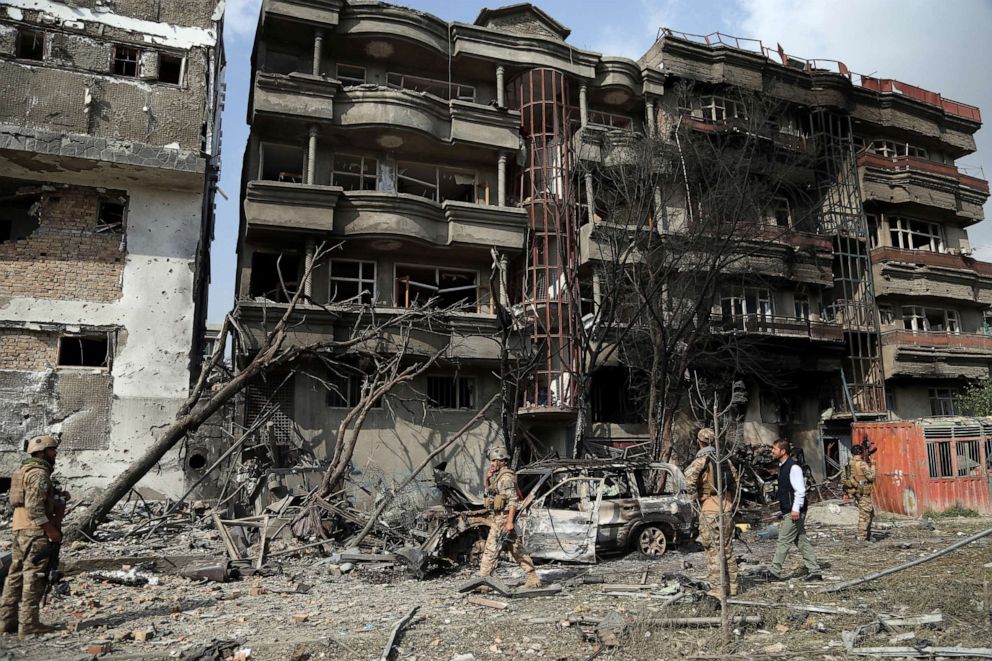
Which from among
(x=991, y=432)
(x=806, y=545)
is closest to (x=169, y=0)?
(x=806, y=545)

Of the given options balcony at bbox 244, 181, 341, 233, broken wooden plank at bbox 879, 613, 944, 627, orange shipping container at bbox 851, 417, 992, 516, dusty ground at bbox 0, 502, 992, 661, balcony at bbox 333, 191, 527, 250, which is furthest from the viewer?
balcony at bbox 333, 191, 527, 250

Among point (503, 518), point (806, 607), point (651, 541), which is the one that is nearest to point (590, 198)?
point (651, 541)

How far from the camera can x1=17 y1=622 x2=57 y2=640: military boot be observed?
271 inches

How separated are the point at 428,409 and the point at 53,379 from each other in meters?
9.22

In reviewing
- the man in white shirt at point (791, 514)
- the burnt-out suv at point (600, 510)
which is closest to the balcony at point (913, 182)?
the burnt-out suv at point (600, 510)

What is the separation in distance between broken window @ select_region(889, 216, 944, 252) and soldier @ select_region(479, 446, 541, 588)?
85.6 feet

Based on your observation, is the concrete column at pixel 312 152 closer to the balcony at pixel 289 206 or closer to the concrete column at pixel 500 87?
the balcony at pixel 289 206

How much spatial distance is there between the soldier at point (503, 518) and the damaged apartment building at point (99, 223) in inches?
408

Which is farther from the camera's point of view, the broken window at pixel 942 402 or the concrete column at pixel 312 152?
the broken window at pixel 942 402

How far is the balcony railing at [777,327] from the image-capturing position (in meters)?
22.7

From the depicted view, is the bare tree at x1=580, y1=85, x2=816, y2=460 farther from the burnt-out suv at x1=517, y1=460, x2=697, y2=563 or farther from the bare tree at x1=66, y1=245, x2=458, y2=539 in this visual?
the burnt-out suv at x1=517, y1=460, x2=697, y2=563

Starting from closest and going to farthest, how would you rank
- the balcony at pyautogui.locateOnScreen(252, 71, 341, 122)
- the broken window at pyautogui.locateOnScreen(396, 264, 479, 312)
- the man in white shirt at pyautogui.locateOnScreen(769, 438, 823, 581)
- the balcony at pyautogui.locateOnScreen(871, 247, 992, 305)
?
the man in white shirt at pyautogui.locateOnScreen(769, 438, 823, 581) < the balcony at pyautogui.locateOnScreen(252, 71, 341, 122) < the broken window at pyautogui.locateOnScreen(396, 264, 479, 312) < the balcony at pyautogui.locateOnScreen(871, 247, 992, 305)

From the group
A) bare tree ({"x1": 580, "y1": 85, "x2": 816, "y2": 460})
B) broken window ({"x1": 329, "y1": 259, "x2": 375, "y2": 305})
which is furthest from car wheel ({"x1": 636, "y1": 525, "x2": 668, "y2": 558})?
broken window ({"x1": 329, "y1": 259, "x2": 375, "y2": 305})

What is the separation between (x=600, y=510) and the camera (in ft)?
35.7
